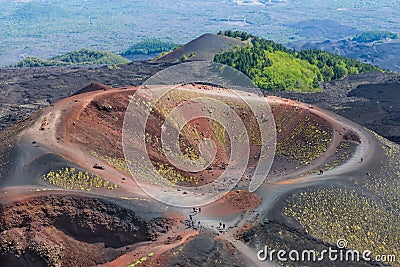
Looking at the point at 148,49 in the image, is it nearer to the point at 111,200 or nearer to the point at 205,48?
the point at 205,48

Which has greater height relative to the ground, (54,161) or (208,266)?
(54,161)

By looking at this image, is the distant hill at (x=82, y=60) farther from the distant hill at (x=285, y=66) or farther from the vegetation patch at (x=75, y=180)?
the vegetation patch at (x=75, y=180)

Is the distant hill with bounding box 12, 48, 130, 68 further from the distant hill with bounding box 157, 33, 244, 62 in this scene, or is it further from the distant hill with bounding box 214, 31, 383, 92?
the distant hill with bounding box 214, 31, 383, 92

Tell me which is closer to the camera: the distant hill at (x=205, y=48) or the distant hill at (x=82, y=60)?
the distant hill at (x=205, y=48)

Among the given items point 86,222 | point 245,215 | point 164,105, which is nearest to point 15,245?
point 86,222

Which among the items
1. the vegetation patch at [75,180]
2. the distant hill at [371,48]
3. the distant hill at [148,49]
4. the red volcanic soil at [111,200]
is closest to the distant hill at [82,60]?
the distant hill at [148,49]

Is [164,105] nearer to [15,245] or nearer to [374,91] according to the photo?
[15,245]

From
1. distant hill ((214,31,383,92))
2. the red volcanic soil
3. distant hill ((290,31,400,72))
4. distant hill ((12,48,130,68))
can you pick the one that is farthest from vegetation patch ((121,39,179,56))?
the red volcanic soil
